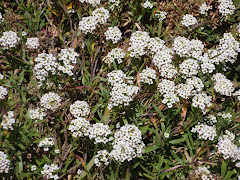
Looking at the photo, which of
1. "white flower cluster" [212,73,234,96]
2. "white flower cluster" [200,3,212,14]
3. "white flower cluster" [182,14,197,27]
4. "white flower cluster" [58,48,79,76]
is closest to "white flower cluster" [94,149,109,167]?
"white flower cluster" [58,48,79,76]

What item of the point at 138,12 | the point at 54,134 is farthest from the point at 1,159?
the point at 138,12

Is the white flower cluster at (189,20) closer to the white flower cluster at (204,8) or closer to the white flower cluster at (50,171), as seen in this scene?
the white flower cluster at (204,8)

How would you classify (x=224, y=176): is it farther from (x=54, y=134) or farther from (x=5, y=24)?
(x=5, y=24)

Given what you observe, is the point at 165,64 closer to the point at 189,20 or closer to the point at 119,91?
the point at 119,91

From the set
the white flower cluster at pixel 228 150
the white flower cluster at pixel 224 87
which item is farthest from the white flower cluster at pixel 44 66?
the white flower cluster at pixel 228 150

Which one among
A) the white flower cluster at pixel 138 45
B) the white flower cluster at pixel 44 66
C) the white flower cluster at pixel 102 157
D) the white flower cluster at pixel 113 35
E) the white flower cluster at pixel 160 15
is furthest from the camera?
the white flower cluster at pixel 160 15

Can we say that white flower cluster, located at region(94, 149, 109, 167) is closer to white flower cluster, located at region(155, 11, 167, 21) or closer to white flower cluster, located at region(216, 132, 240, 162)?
white flower cluster, located at region(216, 132, 240, 162)

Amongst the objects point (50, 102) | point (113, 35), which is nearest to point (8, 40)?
point (50, 102)
